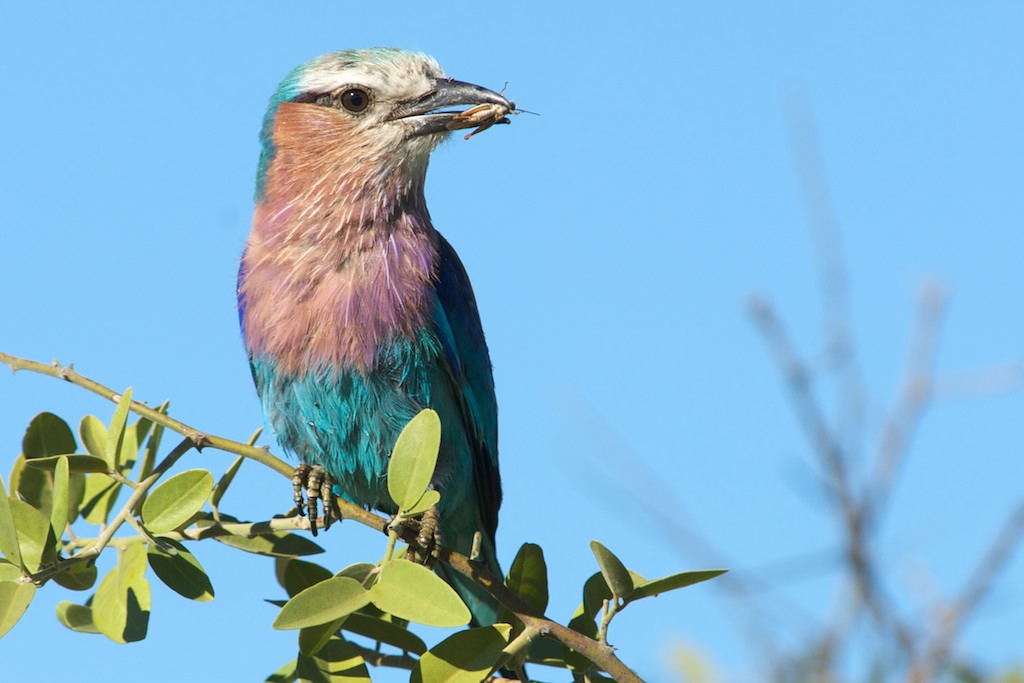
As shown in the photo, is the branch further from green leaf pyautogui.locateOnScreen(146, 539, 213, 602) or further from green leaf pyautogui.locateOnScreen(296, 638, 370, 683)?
green leaf pyautogui.locateOnScreen(296, 638, 370, 683)

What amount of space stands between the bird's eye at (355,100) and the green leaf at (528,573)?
6.96 feet

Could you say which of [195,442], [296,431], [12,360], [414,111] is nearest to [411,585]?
[195,442]

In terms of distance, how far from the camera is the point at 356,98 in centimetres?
450

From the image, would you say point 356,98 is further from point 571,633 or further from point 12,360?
point 571,633

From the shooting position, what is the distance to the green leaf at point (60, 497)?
8.48 feet

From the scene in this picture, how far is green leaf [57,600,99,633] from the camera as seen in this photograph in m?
3.00

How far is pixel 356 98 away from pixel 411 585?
2430mm

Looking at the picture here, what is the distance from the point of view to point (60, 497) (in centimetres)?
260

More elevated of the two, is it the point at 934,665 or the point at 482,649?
the point at 482,649

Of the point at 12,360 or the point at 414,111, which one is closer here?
the point at 12,360

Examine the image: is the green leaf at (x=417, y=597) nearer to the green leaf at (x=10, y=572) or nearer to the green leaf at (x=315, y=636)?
the green leaf at (x=315, y=636)

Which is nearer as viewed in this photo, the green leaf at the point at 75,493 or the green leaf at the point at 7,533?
the green leaf at the point at 7,533

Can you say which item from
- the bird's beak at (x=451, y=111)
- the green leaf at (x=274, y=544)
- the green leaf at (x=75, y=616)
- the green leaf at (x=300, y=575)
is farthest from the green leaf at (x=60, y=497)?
the bird's beak at (x=451, y=111)

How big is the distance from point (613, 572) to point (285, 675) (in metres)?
0.99
